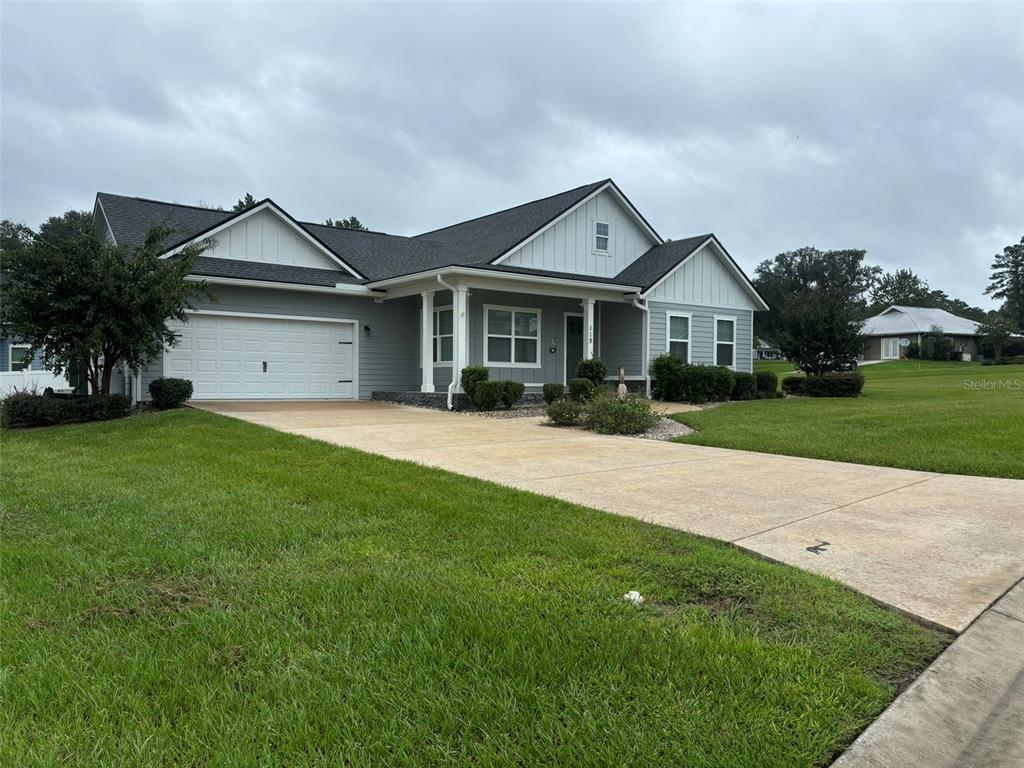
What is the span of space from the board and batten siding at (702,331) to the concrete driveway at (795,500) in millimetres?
8523

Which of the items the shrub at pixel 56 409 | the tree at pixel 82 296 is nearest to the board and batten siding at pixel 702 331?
the tree at pixel 82 296

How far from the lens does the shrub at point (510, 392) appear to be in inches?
585

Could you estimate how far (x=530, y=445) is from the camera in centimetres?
940

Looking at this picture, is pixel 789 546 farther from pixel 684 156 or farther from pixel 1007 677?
pixel 684 156

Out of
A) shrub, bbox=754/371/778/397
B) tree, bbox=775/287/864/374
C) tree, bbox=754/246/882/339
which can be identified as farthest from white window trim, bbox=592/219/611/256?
tree, bbox=754/246/882/339

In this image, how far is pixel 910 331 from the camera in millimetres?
50719

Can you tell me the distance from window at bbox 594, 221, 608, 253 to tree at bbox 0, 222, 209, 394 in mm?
11167

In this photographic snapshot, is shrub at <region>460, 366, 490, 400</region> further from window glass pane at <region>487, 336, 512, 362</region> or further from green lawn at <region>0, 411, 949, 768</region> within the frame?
green lawn at <region>0, 411, 949, 768</region>

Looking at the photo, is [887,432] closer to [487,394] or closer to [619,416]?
[619,416]

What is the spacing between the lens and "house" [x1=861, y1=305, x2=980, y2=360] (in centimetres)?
4994

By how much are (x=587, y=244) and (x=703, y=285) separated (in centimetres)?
381

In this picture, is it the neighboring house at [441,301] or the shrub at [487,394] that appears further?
the neighboring house at [441,301]

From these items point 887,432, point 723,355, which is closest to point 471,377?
point 887,432

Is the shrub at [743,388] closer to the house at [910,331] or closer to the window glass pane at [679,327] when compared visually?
the window glass pane at [679,327]
